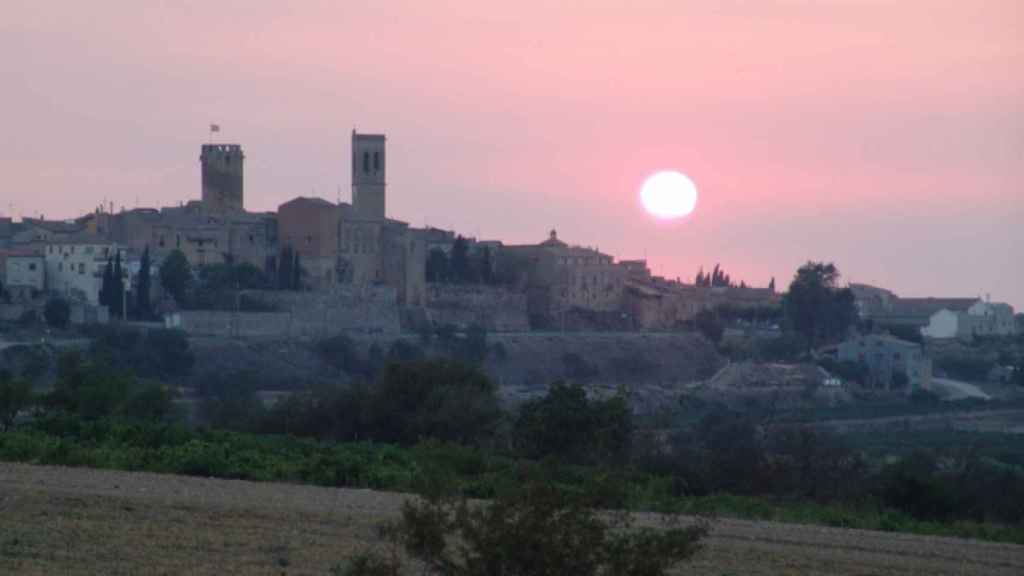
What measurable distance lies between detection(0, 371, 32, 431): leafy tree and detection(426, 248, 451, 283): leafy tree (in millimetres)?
43926

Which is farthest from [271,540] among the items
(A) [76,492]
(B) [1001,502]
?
(B) [1001,502]

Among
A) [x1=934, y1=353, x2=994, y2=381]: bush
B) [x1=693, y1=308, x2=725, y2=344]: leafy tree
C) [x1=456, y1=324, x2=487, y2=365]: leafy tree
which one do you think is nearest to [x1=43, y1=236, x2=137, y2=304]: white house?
[x1=456, y1=324, x2=487, y2=365]: leafy tree

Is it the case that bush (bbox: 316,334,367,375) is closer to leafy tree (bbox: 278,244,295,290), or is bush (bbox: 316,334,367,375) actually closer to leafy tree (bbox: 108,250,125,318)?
leafy tree (bbox: 278,244,295,290)

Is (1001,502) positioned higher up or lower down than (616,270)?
lower down

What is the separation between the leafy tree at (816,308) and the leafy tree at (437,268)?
13793mm

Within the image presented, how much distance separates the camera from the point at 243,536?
53.1 feet

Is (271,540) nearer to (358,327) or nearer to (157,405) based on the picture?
(157,405)

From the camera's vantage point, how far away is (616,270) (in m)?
83.3

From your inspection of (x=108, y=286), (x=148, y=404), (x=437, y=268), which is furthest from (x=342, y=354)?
(x=148, y=404)

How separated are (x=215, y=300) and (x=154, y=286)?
2.30m

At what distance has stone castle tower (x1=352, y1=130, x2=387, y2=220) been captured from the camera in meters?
77.6

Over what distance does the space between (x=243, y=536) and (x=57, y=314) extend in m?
45.3

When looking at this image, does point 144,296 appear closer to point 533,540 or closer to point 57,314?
point 57,314

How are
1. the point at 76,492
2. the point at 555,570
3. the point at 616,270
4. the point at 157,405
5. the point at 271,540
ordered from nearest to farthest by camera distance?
the point at 555,570
the point at 271,540
the point at 76,492
the point at 157,405
the point at 616,270
